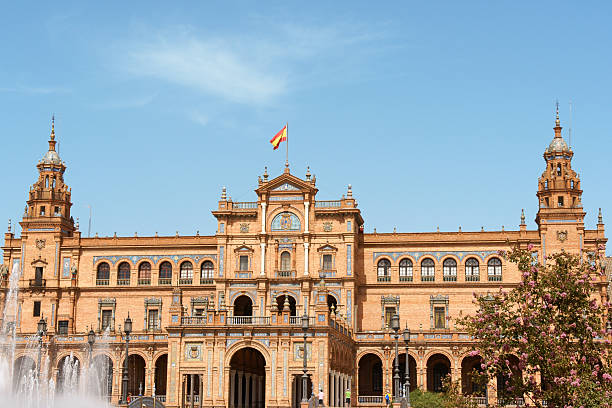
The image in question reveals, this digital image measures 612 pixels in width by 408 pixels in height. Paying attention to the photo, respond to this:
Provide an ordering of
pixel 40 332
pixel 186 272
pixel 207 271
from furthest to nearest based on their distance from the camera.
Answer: pixel 186 272 → pixel 207 271 → pixel 40 332

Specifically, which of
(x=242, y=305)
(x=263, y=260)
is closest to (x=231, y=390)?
(x=242, y=305)

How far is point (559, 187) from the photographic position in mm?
81500

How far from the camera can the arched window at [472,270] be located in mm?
82137

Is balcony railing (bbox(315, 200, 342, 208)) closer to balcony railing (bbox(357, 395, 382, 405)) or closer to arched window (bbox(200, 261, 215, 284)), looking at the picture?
arched window (bbox(200, 261, 215, 284))

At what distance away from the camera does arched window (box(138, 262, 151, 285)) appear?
284 feet

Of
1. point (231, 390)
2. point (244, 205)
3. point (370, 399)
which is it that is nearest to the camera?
point (231, 390)

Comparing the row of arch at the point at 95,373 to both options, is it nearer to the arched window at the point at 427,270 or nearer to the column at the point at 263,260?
the column at the point at 263,260

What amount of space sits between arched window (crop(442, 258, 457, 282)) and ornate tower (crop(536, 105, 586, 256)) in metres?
7.93

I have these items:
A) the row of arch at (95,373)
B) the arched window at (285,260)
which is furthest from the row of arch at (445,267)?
the row of arch at (95,373)

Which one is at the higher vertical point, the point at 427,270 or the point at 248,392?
the point at 427,270

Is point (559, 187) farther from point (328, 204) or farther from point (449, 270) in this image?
point (328, 204)

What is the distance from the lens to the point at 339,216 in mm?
80812

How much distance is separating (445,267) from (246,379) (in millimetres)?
22149

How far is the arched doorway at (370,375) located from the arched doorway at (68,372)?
24.4 metres
